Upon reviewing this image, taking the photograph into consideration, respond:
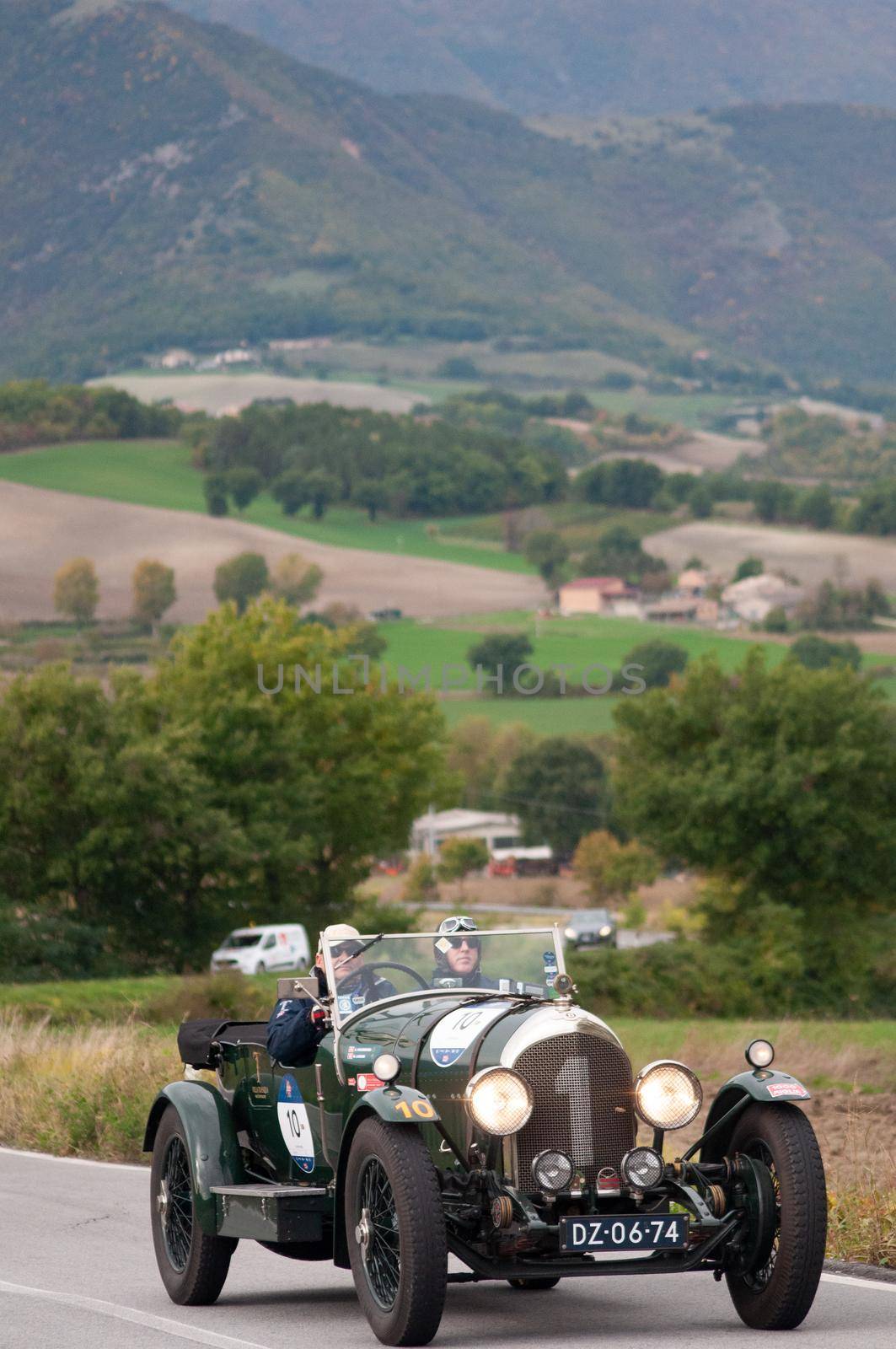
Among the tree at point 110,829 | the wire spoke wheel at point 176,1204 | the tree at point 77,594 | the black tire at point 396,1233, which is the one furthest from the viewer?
the tree at point 77,594

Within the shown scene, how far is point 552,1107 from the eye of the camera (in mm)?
7941

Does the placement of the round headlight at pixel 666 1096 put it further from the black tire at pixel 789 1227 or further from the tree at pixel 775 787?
the tree at pixel 775 787

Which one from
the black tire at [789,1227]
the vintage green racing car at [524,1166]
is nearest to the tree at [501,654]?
the vintage green racing car at [524,1166]

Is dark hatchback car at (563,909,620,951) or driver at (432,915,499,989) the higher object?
driver at (432,915,499,989)

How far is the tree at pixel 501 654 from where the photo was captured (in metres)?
170

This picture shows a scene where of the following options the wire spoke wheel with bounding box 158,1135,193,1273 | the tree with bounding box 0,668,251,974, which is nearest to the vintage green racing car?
the wire spoke wheel with bounding box 158,1135,193,1273

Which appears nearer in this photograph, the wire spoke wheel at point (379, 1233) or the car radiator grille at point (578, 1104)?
the wire spoke wheel at point (379, 1233)

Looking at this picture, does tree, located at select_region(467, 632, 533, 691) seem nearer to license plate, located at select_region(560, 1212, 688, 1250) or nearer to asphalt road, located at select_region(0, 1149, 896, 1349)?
asphalt road, located at select_region(0, 1149, 896, 1349)

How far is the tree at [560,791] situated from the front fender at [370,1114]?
12836 cm

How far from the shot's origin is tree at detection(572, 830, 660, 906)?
124 metres

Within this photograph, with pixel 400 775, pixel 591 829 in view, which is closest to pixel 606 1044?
pixel 400 775

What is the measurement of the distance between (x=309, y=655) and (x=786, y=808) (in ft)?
73.0

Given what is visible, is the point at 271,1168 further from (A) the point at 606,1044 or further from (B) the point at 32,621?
(B) the point at 32,621

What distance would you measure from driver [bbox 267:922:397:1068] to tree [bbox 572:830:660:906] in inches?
4441
